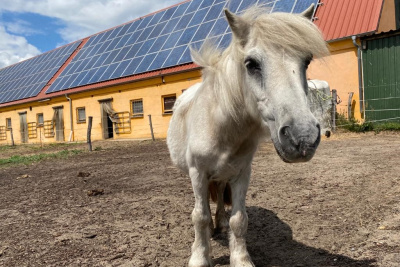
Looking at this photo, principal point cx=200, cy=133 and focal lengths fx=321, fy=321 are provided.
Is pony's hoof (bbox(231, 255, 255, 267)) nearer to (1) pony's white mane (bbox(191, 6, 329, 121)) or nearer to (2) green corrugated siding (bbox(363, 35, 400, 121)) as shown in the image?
(1) pony's white mane (bbox(191, 6, 329, 121))

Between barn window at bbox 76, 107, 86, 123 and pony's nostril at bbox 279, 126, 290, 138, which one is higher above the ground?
barn window at bbox 76, 107, 86, 123

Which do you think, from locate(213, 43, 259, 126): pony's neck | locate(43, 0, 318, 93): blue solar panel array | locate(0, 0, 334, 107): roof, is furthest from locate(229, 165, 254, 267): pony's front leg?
locate(43, 0, 318, 93): blue solar panel array

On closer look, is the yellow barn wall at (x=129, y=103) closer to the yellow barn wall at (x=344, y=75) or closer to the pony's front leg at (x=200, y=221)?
the yellow barn wall at (x=344, y=75)

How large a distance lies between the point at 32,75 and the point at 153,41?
1412cm

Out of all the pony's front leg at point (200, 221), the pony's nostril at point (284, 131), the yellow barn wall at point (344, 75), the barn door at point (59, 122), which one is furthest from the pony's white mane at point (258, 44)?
the barn door at point (59, 122)

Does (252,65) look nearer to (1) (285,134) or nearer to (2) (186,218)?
(1) (285,134)

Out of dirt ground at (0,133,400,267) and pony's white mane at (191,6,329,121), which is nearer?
pony's white mane at (191,6,329,121)

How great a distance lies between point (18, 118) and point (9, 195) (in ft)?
74.2

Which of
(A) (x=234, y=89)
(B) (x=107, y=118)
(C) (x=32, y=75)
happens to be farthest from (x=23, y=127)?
(A) (x=234, y=89)

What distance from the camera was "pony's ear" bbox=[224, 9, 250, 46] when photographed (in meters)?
2.12

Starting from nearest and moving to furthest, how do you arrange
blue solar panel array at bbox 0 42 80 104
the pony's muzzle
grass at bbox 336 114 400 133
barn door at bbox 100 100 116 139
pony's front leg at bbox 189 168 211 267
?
1. the pony's muzzle
2. pony's front leg at bbox 189 168 211 267
3. grass at bbox 336 114 400 133
4. barn door at bbox 100 100 116 139
5. blue solar panel array at bbox 0 42 80 104

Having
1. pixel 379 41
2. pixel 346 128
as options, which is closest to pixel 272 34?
pixel 346 128

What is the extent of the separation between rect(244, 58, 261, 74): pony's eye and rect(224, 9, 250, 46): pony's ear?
0.17m

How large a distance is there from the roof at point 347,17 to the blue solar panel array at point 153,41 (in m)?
0.76
